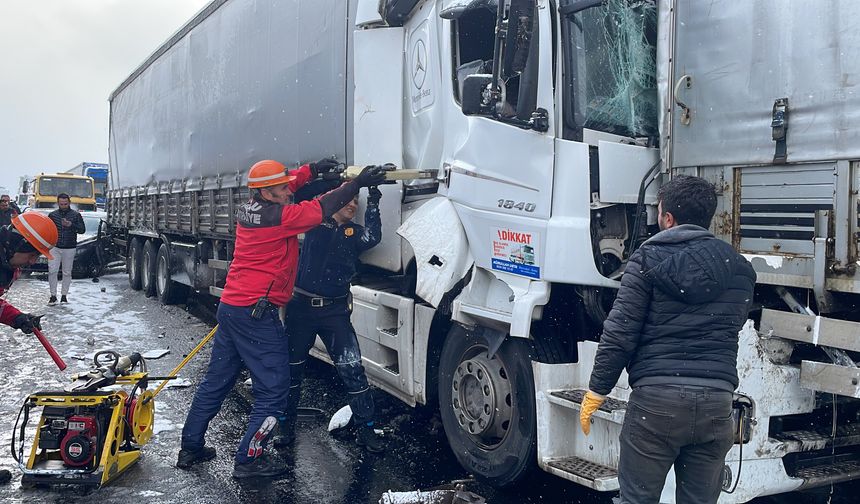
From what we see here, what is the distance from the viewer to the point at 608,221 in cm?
380

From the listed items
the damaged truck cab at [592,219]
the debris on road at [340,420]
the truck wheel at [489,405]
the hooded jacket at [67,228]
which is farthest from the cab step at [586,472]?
the hooded jacket at [67,228]

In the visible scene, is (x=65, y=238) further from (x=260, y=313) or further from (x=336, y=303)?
(x=260, y=313)

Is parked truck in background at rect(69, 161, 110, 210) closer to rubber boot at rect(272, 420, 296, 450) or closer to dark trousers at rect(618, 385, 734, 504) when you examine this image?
rubber boot at rect(272, 420, 296, 450)

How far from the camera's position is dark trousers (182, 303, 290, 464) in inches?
175

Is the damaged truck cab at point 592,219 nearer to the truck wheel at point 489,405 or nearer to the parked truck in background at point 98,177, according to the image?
the truck wheel at point 489,405

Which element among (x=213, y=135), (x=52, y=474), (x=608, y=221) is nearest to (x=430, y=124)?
(x=608, y=221)

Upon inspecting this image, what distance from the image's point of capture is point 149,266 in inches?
503

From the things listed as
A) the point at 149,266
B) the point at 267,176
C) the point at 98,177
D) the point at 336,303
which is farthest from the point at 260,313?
the point at 98,177

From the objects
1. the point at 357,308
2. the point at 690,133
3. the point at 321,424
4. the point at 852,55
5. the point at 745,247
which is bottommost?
the point at 321,424

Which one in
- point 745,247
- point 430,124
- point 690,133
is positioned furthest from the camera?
point 430,124

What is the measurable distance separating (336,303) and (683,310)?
2.83 metres

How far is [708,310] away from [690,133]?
114 centimetres

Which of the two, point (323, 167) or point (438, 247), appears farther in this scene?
point (323, 167)

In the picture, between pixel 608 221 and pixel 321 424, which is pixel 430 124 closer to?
pixel 608 221
